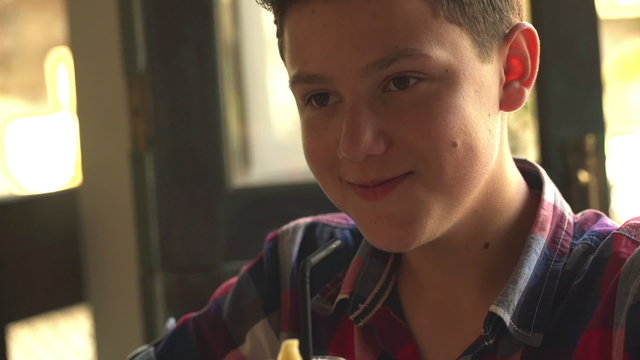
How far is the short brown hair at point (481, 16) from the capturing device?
104 cm

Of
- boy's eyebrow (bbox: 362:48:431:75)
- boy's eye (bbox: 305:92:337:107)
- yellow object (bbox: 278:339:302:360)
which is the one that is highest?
boy's eyebrow (bbox: 362:48:431:75)

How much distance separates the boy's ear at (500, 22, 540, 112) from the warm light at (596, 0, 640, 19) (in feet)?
2.39

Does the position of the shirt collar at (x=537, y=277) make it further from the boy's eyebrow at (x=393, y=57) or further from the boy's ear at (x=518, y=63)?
the boy's eyebrow at (x=393, y=57)

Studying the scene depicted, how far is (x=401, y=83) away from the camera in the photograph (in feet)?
3.35

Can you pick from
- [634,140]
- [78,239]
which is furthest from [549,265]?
[78,239]

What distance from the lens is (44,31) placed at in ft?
9.06

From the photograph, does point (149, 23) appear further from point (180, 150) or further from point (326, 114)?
point (326, 114)

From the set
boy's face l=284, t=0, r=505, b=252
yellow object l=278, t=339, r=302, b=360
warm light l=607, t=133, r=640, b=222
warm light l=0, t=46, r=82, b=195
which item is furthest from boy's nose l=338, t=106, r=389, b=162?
warm light l=0, t=46, r=82, b=195

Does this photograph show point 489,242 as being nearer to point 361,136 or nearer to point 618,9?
point 361,136

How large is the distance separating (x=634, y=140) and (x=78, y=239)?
4.34 feet

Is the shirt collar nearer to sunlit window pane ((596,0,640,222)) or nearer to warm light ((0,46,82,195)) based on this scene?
sunlit window pane ((596,0,640,222))

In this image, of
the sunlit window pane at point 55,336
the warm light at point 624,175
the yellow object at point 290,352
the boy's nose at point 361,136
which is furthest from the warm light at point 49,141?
the yellow object at point 290,352

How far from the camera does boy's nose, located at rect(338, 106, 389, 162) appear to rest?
999 millimetres

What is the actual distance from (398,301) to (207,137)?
2.62ft
